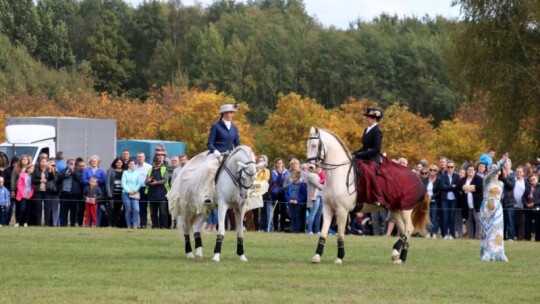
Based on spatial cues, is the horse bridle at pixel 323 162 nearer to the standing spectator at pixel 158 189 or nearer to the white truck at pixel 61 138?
the standing spectator at pixel 158 189

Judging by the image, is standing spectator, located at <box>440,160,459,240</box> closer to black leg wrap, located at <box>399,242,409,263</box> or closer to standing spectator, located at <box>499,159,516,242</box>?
standing spectator, located at <box>499,159,516,242</box>

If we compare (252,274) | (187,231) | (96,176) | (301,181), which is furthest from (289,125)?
(252,274)

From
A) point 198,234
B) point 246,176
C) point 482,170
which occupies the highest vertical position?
point 482,170

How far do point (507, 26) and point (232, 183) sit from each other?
133 feet

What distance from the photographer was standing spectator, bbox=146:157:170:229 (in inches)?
1326

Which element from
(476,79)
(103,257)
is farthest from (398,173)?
(476,79)

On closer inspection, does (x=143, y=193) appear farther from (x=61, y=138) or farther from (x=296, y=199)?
(x=61, y=138)

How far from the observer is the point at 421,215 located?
853 inches

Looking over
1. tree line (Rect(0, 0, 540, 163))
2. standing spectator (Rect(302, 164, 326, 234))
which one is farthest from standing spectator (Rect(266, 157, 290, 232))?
tree line (Rect(0, 0, 540, 163))

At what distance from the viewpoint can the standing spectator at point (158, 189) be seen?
3369 cm

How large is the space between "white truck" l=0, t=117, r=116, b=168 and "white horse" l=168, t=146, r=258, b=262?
23614mm

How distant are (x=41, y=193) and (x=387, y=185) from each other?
52.7ft

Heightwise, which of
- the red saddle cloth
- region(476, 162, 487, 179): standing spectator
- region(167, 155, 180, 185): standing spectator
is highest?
region(167, 155, 180, 185): standing spectator

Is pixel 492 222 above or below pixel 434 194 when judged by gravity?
below
